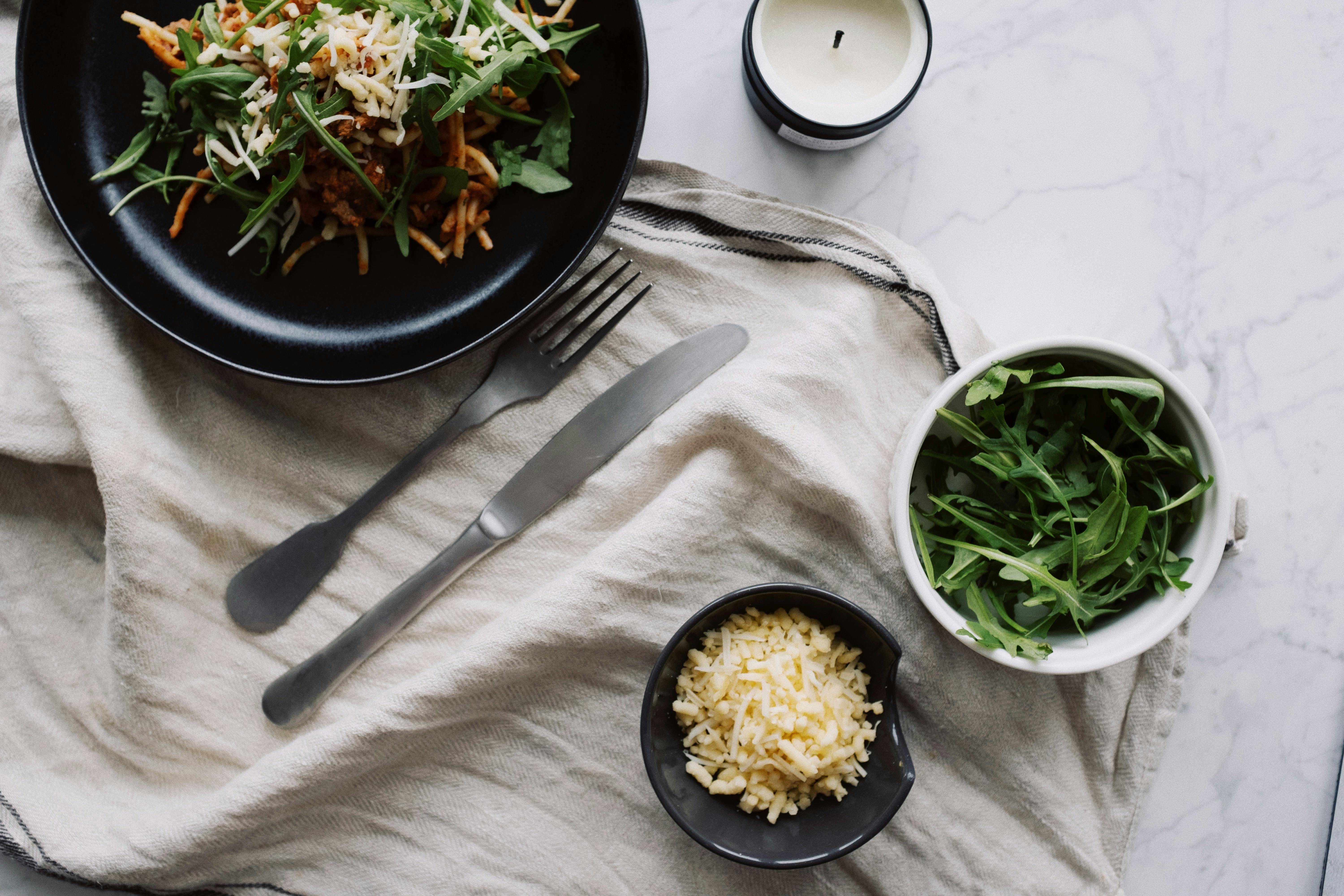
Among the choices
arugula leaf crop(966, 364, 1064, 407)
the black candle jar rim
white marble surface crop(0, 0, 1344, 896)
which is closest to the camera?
arugula leaf crop(966, 364, 1064, 407)

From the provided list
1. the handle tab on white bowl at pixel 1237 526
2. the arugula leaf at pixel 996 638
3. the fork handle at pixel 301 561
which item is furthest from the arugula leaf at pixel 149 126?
the handle tab on white bowl at pixel 1237 526

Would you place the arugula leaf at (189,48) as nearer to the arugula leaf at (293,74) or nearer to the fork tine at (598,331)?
the arugula leaf at (293,74)

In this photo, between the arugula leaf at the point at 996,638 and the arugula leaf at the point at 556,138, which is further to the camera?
the arugula leaf at the point at 556,138

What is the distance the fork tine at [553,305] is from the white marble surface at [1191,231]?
22cm

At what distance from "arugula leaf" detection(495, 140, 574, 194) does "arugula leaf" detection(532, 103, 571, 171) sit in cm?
1

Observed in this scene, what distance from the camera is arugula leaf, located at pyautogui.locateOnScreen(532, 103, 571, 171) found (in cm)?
110

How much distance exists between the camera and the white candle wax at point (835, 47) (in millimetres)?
1097

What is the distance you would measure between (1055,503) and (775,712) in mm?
407

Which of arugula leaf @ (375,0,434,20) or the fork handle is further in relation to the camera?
the fork handle

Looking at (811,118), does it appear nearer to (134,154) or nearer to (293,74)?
(293,74)

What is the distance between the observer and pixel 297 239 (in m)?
1.11

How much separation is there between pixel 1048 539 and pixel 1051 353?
22 cm

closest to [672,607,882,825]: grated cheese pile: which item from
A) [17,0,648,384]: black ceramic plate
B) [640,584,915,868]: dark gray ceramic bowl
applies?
[640,584,915,868]: dark gray ceramic bowl

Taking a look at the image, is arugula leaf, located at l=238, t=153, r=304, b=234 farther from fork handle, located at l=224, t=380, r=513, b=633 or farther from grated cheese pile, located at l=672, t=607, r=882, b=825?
grated cheese pile, located at l=672, t=607, r=882, b=825
